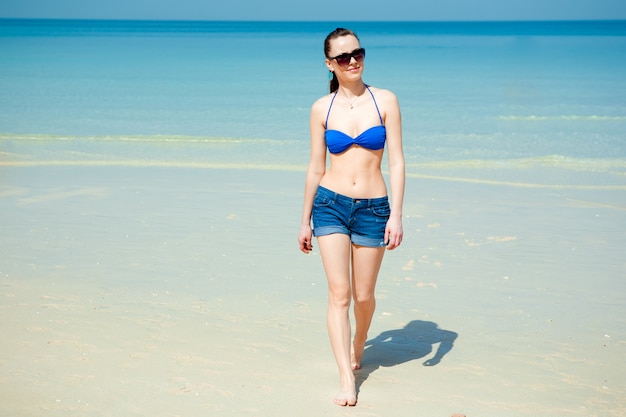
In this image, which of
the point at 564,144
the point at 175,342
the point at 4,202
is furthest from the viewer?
the point at 564,144

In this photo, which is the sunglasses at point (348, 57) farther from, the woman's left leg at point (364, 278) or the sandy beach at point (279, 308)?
the sandy beach at point (279, 308)

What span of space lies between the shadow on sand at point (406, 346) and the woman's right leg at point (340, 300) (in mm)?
381

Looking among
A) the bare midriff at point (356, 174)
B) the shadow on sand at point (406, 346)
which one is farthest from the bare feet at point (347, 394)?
the bare midriff at point (356, 174)

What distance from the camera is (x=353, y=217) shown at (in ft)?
14.5

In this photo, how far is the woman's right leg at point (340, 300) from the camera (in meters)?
4.40

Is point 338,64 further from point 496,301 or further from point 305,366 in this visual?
point 496,301

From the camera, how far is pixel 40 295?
6.14 metres

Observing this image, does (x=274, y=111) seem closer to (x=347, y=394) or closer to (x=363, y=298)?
(x=363, y=298)

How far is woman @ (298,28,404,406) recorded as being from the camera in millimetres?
4410

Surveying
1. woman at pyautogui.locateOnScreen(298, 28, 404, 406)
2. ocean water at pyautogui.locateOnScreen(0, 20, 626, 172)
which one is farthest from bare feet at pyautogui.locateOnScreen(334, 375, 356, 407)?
ocean water at pyautogui.locateOnScreen(0, 20, 626, 172)

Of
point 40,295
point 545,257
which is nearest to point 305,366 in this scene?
point 40,295

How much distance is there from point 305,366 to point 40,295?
2.30m

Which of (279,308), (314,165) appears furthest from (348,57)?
(279,308)

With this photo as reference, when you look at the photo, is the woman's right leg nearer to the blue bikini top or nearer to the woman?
the woman
